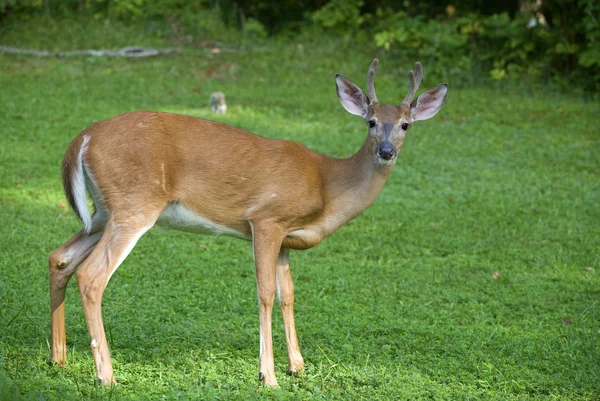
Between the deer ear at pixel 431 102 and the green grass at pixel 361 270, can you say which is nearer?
the green grass at pixel 361 270

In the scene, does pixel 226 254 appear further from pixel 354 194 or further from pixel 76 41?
pixel 76 41

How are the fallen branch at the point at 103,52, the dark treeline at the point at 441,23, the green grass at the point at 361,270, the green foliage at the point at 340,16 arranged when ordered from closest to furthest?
the green grass at the point at 361,270, the dark treeline at the point at 441,23, the fallen branch at the point at 103,52, the green foliage at the point at 340,16

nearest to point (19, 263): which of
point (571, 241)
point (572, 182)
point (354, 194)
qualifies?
point (354, 194)

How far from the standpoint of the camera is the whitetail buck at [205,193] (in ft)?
14.9

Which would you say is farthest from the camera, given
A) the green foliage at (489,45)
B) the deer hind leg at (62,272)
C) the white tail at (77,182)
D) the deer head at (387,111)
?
the green foliage at (489,45)

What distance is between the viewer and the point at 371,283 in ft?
21.7

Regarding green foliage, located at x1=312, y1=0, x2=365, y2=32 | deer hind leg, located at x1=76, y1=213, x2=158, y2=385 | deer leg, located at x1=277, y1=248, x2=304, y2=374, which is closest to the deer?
green foliage, located at x1=312, y1=0, x2=365, y2=32

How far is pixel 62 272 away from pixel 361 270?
2718 millimetres

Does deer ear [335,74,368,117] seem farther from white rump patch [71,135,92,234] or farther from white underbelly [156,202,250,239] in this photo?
white rump patch [71,135,92,234]

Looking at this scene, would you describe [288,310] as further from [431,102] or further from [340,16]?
[340,16]

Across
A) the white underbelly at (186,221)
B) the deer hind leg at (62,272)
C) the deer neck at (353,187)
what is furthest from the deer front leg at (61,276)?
the deer neck at (353,187)

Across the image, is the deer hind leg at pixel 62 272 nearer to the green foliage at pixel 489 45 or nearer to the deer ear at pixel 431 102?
the deer ear at pixel 431 102

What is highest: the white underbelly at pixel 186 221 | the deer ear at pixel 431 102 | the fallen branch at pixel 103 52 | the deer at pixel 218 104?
the deer ear at pixel 431 102

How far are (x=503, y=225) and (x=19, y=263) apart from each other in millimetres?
4188
